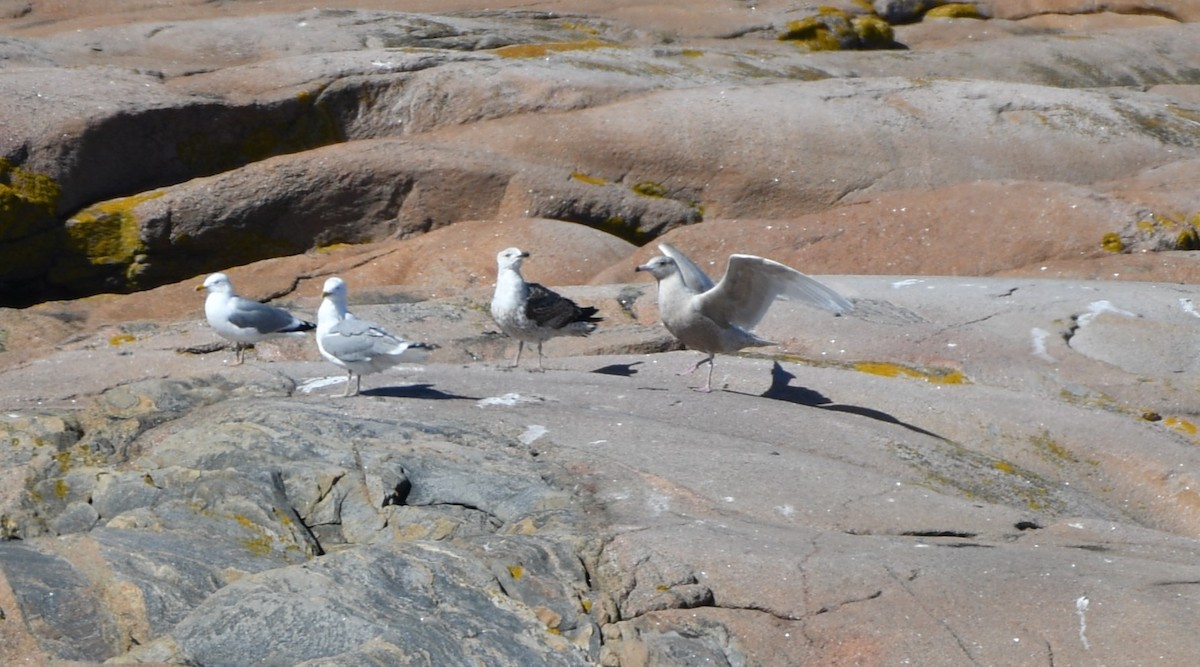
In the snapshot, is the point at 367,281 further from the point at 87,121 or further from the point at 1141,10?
the point at 1141,10

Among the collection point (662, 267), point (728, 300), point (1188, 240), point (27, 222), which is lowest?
point (1188, 240)

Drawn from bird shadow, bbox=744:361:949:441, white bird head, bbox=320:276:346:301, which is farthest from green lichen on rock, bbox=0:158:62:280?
bird shadow, bbox=744:361:949:441

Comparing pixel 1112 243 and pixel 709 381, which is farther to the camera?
pixel 1112 243

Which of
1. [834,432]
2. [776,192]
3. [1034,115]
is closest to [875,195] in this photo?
[776,192]

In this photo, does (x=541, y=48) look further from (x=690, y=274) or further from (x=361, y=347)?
(x=361, y=347)

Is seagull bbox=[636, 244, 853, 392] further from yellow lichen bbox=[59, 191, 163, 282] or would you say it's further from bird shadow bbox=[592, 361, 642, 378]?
yellow lichen bbox=[59, 191, 163, 282]

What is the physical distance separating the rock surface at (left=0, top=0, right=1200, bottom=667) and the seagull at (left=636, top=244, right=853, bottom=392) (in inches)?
17.8

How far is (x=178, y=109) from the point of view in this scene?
1622 centimetres

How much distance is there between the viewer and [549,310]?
9.91 metres

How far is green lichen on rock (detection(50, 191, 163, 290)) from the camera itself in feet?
51.1

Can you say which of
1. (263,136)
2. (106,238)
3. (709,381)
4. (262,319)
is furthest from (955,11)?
(262,319)

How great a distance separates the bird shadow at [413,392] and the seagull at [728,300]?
1.76 m

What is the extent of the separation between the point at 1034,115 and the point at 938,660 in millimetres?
13125

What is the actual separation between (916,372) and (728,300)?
179 centimetres
